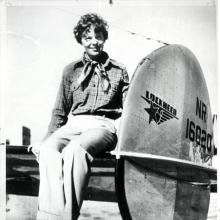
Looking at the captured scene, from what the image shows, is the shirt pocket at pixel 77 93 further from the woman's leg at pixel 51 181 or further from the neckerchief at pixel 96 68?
the woman's leg at pixel 51 181

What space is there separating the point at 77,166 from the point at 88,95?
0.43 m

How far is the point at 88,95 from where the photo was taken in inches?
72.6

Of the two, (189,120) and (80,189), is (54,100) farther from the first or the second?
(189,120)

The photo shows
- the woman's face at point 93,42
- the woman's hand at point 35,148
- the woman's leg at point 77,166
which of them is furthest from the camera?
the woman's face at point 93,42

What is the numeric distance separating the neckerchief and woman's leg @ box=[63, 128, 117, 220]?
34cm

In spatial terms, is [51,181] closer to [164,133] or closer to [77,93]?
[77,93]

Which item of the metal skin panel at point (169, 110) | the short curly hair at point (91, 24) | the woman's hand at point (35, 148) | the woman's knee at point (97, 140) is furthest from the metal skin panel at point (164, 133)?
the woman's hand at point (35, 148)

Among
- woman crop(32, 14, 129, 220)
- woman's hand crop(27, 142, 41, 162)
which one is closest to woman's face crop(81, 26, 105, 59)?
woman crop(32, 14, 129, 220)

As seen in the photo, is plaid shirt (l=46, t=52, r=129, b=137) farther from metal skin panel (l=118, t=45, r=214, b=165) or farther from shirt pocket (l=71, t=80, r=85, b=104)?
metal skin panel (l=118, t=45, r=214, b=165)

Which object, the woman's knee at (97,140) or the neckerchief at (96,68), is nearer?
the woman's knee at (97,140)

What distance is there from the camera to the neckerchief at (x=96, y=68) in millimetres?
1858

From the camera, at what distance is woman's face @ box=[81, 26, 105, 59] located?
6.19 ft

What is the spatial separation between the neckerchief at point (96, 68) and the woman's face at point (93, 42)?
0.03m

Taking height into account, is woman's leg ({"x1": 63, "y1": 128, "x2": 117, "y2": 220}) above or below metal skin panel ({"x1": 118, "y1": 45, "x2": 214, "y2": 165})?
below
